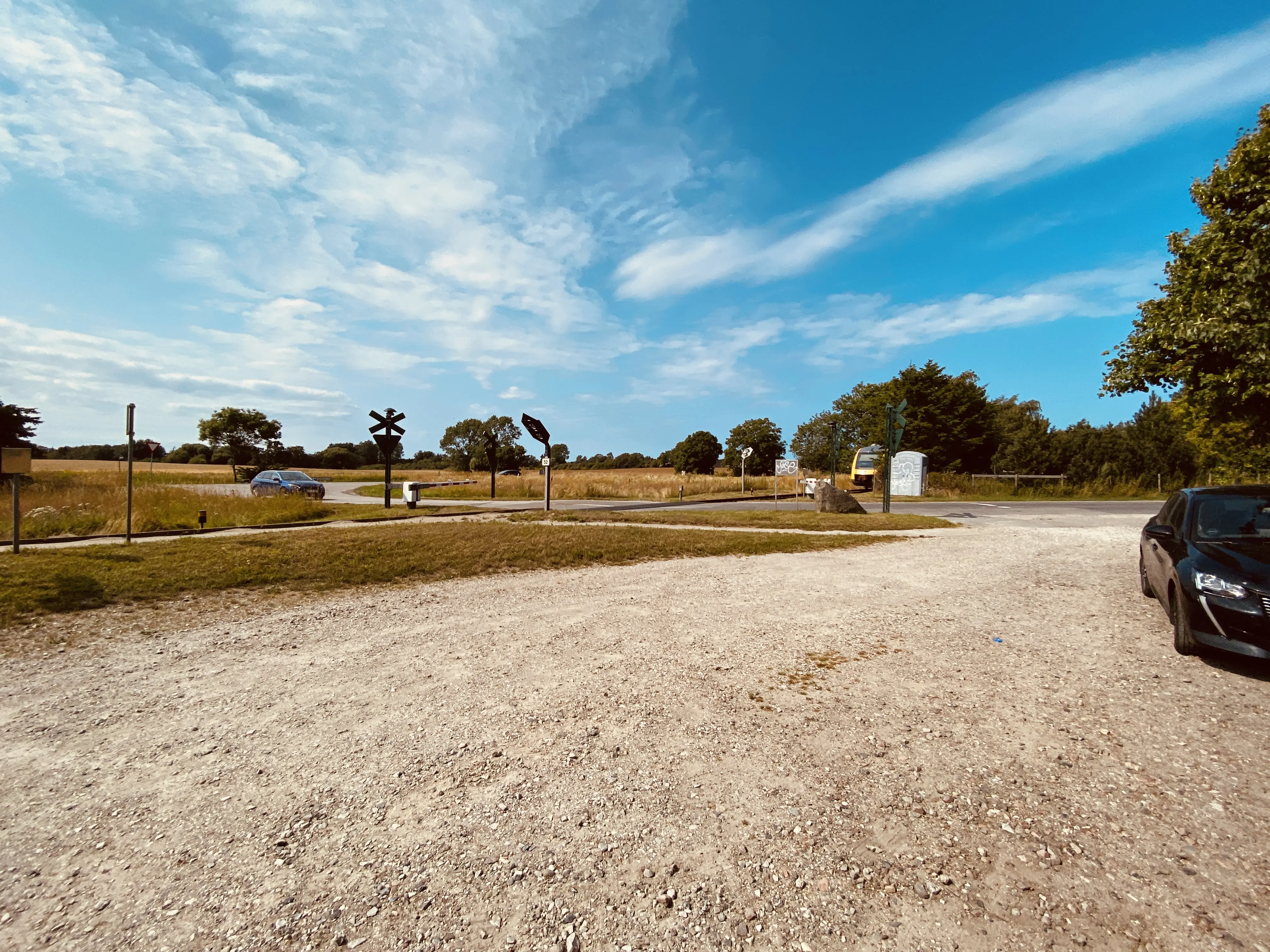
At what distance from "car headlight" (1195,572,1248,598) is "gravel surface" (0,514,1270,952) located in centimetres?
62

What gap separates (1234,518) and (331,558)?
11148 millimetres

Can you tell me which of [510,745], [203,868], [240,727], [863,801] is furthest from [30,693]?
[863,801]

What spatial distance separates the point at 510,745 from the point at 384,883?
3.66ft

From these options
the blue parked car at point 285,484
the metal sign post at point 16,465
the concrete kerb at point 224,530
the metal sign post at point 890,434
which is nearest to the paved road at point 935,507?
the blue parked car at point 285,484

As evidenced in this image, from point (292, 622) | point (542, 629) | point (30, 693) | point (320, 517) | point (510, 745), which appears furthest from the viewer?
point (320, 517)

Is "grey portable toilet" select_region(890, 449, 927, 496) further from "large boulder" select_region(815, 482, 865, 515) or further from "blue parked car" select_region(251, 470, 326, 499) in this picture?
"blue parked car" select_region(251, 470, 326, 499)

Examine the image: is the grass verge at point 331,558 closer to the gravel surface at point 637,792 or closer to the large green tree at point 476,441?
the gravel surface at point 637,792

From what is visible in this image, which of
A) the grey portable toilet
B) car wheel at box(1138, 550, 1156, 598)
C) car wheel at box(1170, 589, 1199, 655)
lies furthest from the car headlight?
the grey portable toilet

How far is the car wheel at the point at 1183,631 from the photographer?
4750mm

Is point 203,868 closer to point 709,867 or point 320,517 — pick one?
point 709,867

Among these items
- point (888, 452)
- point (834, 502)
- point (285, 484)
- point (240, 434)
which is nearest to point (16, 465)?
point (285, 484)

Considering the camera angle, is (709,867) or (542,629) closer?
(709,867)

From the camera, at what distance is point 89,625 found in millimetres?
5883

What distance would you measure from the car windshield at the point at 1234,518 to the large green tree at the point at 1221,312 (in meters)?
5.78
